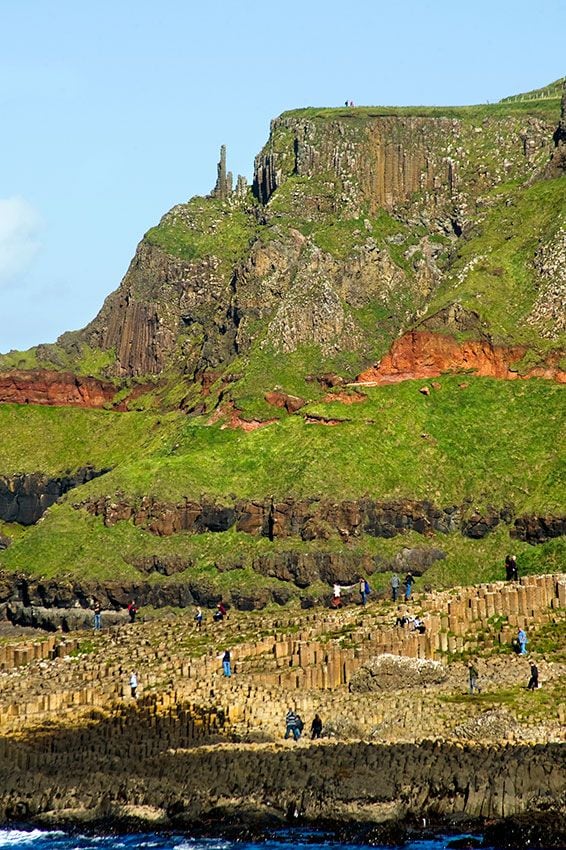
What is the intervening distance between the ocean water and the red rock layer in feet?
310

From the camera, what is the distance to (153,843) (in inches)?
2822

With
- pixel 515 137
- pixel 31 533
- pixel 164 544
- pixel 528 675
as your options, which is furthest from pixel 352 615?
pixel 515 137

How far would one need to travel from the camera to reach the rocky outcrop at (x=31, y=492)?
621ft

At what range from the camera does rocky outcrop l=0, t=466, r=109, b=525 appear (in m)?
189

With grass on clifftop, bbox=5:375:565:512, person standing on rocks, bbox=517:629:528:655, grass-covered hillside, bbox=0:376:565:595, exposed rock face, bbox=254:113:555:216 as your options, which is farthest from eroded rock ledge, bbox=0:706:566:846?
exposed rock face, bbox=254:113:555:216

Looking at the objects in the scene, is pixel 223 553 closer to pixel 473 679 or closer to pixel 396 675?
pixel 396 675

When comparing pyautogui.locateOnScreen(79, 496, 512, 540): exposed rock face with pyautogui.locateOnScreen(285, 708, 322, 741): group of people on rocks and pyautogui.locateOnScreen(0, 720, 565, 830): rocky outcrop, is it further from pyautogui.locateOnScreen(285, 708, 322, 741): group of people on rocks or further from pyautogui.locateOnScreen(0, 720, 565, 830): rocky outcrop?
pyautogui.locateOnScreen(0, 720, 565, 830): rocky outcrop

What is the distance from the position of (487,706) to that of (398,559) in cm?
5650

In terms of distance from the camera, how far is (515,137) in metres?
197

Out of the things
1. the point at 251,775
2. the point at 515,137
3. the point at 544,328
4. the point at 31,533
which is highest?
the point at 515,137

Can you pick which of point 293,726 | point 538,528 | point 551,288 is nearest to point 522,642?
point 293,726

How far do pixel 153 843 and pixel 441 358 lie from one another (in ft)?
319

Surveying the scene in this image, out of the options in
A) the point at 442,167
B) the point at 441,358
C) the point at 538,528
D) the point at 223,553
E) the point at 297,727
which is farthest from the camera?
the point at 442,167

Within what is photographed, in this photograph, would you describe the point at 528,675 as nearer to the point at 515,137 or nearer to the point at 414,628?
the point at 414,628
